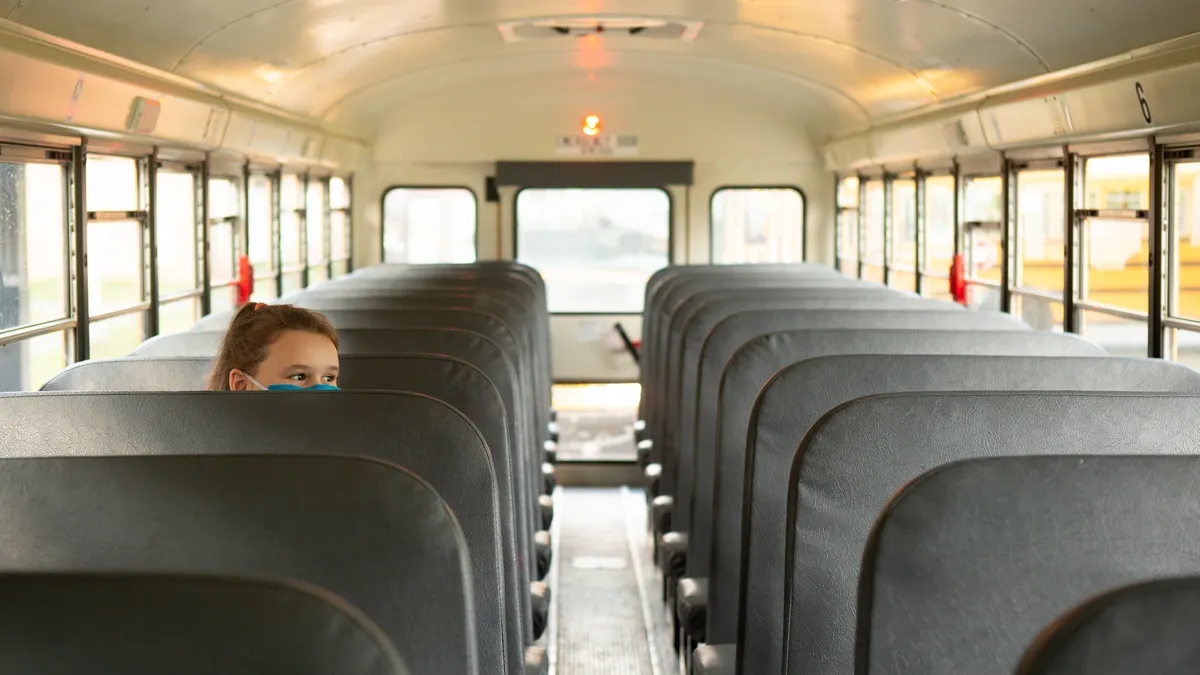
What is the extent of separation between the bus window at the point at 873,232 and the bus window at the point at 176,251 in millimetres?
4811

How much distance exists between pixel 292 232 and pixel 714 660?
6.18 metres

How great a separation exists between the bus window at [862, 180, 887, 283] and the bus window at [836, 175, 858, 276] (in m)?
0.21

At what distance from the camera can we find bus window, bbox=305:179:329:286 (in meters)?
9.67

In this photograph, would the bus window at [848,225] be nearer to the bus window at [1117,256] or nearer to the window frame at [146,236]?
the bus window at [1117,256]

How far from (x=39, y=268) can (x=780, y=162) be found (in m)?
6.85

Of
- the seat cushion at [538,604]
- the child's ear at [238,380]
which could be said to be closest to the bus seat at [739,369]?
the seat cushion at [538,604]

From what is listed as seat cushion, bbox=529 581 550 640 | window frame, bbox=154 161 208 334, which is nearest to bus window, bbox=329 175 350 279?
window frame, bbox=154 161 208 334

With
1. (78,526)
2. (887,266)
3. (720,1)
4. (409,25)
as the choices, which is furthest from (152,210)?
(887,266)

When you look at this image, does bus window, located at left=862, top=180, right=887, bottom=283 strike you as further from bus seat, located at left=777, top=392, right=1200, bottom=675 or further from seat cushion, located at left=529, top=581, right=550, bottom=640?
bus seat, located at left=777, top=392, right=1200, bottom=675

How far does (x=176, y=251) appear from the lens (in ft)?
22.1

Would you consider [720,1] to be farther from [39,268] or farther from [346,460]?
[346,460]

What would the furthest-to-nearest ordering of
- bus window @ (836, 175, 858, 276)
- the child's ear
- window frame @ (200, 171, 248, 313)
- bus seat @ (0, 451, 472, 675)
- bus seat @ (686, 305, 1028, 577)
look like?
1. bus window @ (836, 175, 858, 276)
2. window frame @ (200, 171, 248, 313)
3. bus seat @ (686, 305, 1028, 577)
4. the child's ear
5. bus seat @ (0, 451, 472, 675)

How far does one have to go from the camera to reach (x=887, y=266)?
9492 millimetres

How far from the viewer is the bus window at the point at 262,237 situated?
8.16 m
